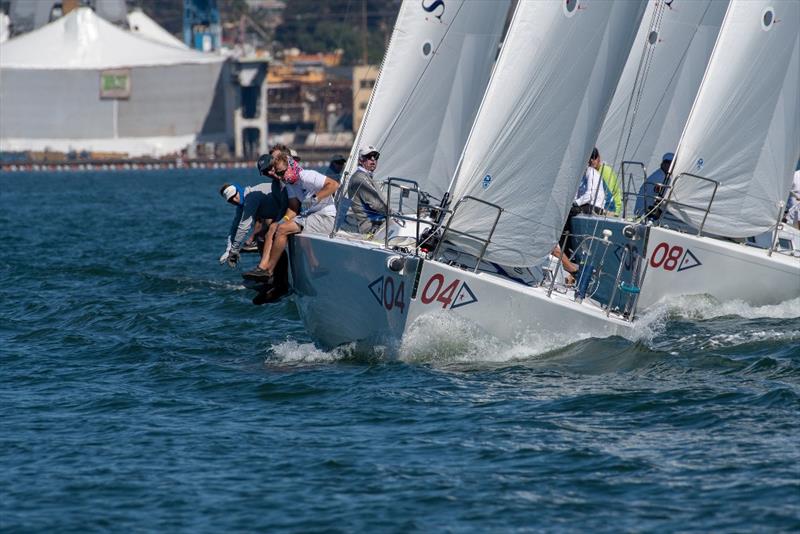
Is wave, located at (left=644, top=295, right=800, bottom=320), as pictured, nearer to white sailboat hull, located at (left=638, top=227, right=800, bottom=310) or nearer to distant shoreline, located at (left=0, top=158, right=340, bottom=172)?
white sailboat hull, located at (left=638, top=227, right=800, bottom=310)

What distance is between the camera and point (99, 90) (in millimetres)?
111875

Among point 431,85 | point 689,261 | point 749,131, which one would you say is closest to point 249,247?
point 431,85

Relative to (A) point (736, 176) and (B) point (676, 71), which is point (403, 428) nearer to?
(A) point (736, 176)

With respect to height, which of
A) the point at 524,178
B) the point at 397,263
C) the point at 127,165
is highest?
the point at 524,178

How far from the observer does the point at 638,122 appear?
2153cm

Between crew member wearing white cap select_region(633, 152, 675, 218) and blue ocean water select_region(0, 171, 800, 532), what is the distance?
46.3 inches

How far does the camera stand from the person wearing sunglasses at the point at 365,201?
42.7 feet

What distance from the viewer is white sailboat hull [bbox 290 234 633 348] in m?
12.0

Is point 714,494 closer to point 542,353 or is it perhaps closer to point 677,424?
point 677,424

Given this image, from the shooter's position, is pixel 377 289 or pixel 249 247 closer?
pixel 377 289

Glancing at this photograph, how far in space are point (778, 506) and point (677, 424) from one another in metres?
2.05

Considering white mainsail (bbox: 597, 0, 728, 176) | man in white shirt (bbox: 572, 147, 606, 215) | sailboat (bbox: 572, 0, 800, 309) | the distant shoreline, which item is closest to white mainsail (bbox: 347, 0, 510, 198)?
man in white shirt (bbox: 572, 147, 606, 215)

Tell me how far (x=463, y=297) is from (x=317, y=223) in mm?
1862

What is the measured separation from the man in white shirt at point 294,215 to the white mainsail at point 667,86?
349 inches
